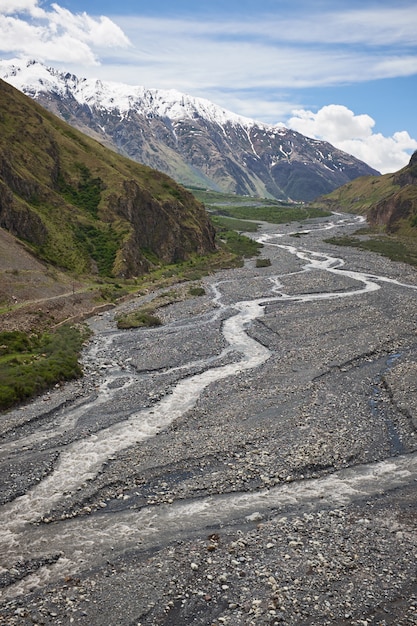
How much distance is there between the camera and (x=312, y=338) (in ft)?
186

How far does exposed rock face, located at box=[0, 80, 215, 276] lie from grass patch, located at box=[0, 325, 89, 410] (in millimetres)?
31573

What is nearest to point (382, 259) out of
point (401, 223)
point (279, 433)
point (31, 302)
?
point (401, 223)

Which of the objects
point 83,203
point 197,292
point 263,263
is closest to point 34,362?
point 197,292

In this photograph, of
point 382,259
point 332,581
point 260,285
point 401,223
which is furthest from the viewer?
point 401,223

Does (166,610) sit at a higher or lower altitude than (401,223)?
lower

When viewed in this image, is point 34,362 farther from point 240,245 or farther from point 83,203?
point 240,245

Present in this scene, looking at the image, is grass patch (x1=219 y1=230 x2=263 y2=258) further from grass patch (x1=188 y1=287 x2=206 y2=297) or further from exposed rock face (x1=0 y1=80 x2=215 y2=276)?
grass patch (x1=188 y1=287 x2=206 y2=297)

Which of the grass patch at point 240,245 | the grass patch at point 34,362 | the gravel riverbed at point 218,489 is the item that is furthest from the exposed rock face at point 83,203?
the gravel riverbed at point 218,489

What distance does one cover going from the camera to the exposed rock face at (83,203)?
291ft

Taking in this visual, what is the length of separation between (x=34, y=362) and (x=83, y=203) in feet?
220

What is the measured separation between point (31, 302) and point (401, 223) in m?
151

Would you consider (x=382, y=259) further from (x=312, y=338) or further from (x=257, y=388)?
(x=257, y=388)

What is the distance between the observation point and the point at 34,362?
4559 centimetres

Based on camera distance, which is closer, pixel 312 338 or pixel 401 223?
pixel 312 338
